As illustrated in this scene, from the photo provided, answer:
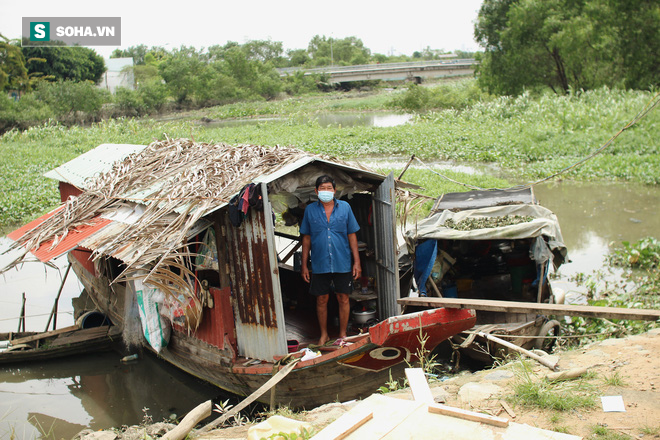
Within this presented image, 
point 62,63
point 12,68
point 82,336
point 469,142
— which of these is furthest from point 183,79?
point 82,336

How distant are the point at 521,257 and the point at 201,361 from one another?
473 cm

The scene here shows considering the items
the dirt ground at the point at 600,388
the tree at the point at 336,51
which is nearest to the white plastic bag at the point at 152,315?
the dirt ground at the point at 600,388

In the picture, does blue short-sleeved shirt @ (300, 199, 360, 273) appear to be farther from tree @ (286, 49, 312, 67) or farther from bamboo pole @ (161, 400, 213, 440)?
tree @ (286, 49, 312, 67)

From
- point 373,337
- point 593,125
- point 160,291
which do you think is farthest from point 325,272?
point 593,125

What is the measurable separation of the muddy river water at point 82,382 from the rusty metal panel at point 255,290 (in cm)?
153

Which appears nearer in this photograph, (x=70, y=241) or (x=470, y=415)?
(x=470, y=415)

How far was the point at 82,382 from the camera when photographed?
7746 millimetres

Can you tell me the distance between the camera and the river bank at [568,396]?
12.5 ft

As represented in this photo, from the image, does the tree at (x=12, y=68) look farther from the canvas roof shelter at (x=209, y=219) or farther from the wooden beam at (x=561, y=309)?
the wooden beam at (x=561, y=309)

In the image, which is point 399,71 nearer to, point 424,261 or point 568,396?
point 424,261

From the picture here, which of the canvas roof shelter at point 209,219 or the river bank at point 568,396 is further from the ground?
the canvas roof shelter at point 209,219

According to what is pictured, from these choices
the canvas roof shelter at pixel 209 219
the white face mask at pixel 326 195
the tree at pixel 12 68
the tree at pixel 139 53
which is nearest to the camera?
the canvas roof shelter at pixel 209 219

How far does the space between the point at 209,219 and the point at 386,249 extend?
2.10m

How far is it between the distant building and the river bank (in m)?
59.4
